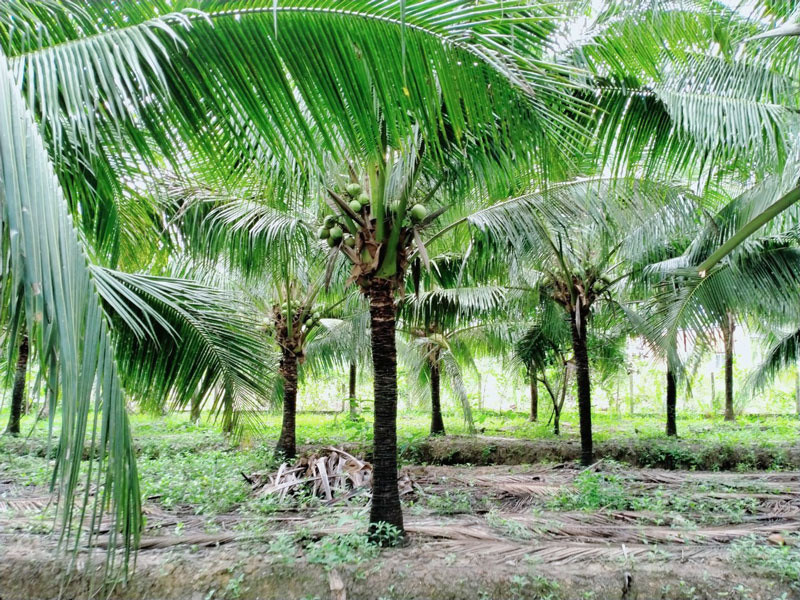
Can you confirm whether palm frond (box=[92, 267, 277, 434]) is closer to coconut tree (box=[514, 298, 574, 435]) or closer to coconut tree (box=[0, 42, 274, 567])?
coconut tree (box=[0, 42, 274, 567])

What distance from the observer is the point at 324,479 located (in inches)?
239

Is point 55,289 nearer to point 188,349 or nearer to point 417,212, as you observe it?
point 188,349

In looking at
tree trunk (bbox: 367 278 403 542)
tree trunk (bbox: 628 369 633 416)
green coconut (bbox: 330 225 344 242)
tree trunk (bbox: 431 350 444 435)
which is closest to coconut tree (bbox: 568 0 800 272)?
tree trunk (bbox: 367 278 403 542)

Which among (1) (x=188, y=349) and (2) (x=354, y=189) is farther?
(2) (x=354, y=189)

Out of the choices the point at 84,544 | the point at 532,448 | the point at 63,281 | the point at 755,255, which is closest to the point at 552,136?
the point at 63,281

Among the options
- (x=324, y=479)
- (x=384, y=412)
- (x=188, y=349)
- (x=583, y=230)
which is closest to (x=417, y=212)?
(x=384, y=412)

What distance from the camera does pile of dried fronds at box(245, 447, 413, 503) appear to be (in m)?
Answer: 5.88

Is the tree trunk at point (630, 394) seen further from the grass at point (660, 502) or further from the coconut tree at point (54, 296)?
the coconut tree at point (54, 296)

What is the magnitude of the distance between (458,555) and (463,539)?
35 centimetres

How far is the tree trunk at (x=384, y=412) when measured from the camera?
13.6 feet

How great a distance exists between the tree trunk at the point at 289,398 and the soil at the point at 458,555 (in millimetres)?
2662

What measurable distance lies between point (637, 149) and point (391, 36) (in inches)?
83.5

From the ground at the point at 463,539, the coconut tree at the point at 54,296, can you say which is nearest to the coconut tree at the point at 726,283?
the ground at the point at 463,539

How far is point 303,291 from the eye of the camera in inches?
332
